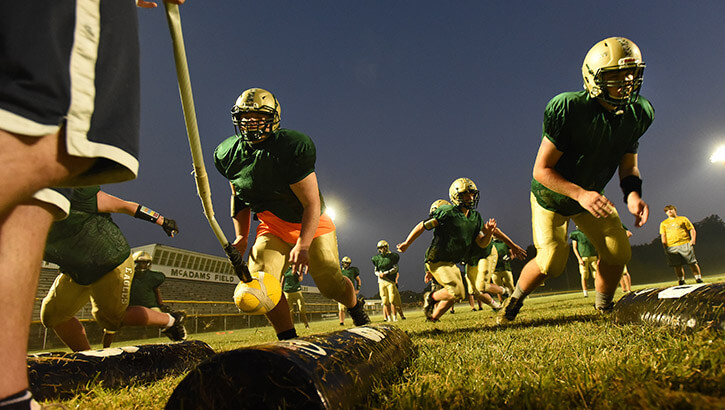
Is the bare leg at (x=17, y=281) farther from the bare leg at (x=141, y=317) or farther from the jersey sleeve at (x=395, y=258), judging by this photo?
the jersey sleeve at (x=395, y=258)

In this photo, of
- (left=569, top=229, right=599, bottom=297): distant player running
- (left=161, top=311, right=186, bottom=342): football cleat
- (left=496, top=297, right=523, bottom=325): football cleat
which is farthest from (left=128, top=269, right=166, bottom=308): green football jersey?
(left=569, top=229, right=599, bottom=297): distant player running

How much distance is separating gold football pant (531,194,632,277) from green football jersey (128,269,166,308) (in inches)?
267

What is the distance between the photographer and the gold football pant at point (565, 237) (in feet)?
13.8

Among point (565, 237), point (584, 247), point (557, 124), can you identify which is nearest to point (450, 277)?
point (565, 237)

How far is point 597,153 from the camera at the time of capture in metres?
3.94

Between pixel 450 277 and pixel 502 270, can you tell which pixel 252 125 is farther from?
pixel 502 270

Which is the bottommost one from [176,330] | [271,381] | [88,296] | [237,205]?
[176,330]

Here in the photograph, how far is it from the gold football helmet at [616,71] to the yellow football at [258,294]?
3691 mm

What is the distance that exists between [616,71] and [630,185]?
1220 mm

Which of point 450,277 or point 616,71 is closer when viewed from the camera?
point 616,71

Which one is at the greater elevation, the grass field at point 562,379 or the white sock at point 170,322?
the grass field at point 562,379

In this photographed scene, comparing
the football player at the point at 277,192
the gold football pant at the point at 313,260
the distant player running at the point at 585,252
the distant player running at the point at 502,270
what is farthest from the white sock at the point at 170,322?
the distant player running at the point at 585,252

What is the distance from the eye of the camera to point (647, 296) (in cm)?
310

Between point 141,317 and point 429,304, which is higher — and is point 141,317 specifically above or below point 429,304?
above
